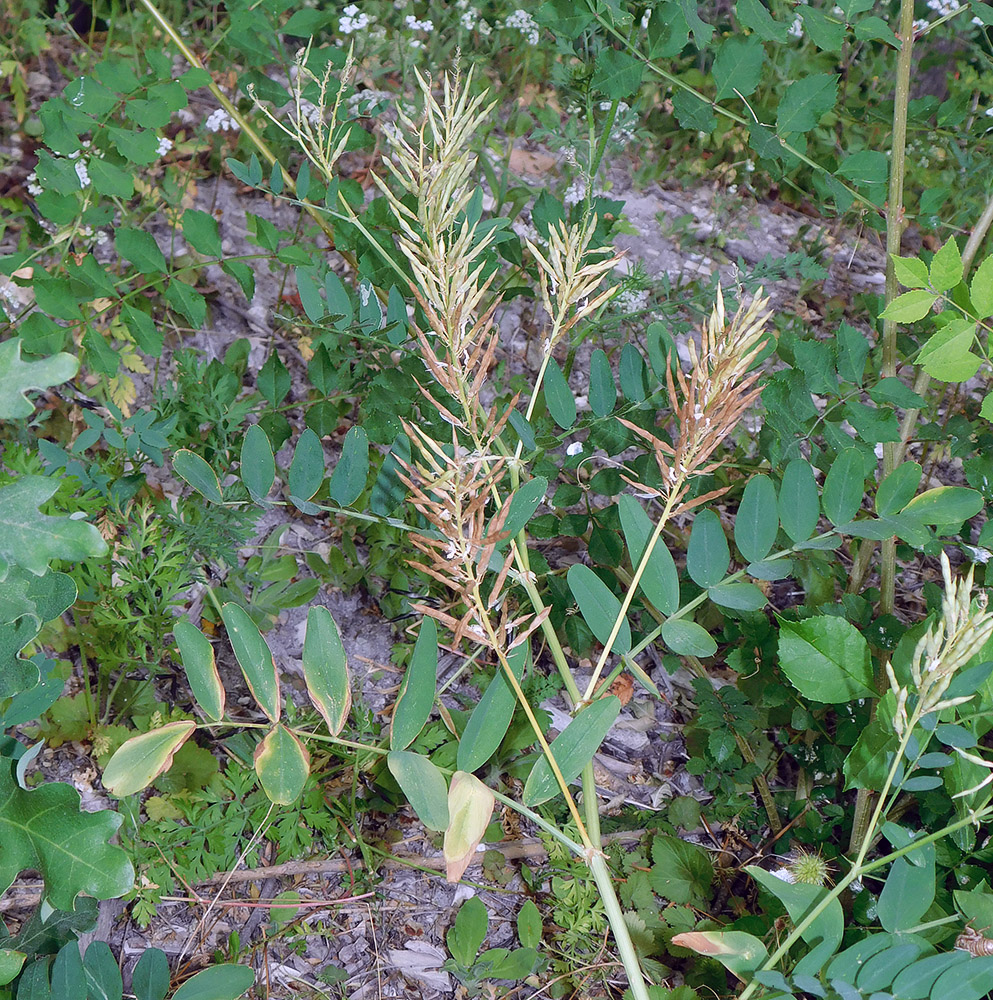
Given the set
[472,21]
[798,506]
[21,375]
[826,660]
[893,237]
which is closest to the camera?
[21,375]

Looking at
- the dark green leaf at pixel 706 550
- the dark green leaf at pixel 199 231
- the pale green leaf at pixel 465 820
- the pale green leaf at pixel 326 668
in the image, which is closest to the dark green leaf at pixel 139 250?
the dark green leaf at pixel 199 231

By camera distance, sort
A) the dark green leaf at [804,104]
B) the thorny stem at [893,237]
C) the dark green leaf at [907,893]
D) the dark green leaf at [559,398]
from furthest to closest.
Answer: the dark green leaf at [804,104], the thorny stem at [893,237], the dark green leaf at [559,398], the dark green leaf at [907,893]

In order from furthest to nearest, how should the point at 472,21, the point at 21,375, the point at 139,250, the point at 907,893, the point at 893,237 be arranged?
the point at 472,21 → the point at 139,250 → the point at 893,237 → the point at 907,893 → the point at 21,375

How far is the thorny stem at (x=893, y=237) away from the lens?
55.6 inches

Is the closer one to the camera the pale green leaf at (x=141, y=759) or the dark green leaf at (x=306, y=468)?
the pale green leaf at (x=141, y=759)

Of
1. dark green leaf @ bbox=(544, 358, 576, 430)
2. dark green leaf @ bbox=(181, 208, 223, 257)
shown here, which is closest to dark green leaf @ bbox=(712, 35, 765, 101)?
dark green leaf @ bbox=(544, 358, 576, 430)

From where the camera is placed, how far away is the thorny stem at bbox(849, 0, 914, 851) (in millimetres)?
1412

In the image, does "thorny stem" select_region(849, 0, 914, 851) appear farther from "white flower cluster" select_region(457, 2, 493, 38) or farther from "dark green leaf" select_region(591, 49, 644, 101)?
"white flower cluster" select_region(457, 2, 493, 38)

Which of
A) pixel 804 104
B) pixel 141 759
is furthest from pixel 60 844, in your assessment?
pixel 804 104

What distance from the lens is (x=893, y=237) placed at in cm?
148

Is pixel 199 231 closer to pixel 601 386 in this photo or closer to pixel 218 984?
pixel 601 386

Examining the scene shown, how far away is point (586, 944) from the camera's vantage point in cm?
162

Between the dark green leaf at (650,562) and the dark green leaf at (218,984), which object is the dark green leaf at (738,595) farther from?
the dark green leaf at (218,984)

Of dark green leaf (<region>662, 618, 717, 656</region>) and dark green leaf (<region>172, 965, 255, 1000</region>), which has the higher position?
dark green leaf (<region>662, 618, 717, 656</region>)
